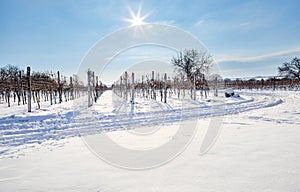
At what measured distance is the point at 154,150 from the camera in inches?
164

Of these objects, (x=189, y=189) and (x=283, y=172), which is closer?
(x=189, y=189)

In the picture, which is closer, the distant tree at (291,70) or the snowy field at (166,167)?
the snowy field at (166,167)

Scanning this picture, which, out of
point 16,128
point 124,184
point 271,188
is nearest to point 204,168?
point 271,188

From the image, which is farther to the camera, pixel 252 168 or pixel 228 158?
pixel 228 158

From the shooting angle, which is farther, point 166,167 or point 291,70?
point 291,70

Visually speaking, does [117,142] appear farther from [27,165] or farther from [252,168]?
[252,168]

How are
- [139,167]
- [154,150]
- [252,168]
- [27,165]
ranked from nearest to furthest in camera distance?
[252,168], [139,167], [27,165], [154,150]

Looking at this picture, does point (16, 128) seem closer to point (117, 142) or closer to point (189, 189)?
point (117, 142)

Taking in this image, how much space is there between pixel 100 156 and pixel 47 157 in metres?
1.05

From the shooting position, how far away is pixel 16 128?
22.9ft

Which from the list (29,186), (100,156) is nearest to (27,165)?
(29,186)

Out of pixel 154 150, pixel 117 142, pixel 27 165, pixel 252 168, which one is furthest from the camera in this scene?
pixel 117 142

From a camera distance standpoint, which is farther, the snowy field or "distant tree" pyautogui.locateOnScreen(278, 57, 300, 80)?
"distant tree" pyautogui.locateOnScreen(278, 57, 300, 80)

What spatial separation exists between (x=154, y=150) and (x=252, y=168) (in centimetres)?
185
